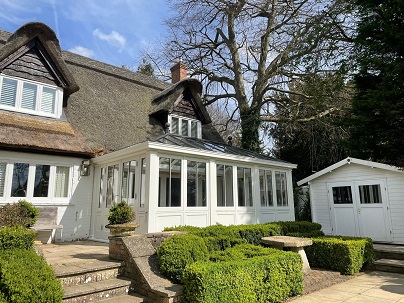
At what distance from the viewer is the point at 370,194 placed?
12078 millimetres

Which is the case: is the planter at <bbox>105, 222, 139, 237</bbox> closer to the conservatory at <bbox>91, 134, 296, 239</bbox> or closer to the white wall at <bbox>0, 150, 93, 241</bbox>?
the conservatory at <bbox>91, 134, 296, 239</bbox>

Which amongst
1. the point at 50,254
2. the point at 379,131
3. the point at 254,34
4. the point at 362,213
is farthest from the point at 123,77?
the point at 362,213

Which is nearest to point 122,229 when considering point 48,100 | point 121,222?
point 121,222

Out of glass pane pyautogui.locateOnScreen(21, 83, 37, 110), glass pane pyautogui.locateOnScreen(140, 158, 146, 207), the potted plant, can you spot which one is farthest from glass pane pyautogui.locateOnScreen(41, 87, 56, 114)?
the potted plant

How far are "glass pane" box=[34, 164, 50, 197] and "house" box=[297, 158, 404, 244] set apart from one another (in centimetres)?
1128

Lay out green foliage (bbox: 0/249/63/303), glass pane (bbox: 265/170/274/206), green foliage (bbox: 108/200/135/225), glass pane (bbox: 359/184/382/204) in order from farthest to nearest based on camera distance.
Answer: glass pane (bbox: 359/184/382/204) < glass pane (bbox: 265/170/274/206) < green foliage (bbox: 108/200/135/225) < green foliage (bbox: 0/249/63/303)

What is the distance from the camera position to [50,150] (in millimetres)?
9047

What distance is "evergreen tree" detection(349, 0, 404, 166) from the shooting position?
30.5 ft

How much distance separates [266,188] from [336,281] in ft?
16.7

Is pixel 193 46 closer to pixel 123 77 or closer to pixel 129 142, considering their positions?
pixel 123 77

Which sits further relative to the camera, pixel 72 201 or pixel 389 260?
pixel 72 201

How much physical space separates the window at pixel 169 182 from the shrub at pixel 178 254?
240 cm

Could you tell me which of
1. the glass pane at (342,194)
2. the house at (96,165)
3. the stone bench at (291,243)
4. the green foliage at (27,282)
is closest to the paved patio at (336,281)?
the stone bench at (291,243)

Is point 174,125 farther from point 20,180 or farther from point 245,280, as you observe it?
point 245,280
